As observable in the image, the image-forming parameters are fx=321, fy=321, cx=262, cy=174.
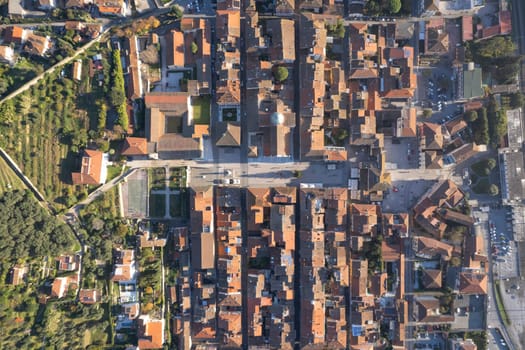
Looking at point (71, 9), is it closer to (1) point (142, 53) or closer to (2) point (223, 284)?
(1) point (142, 53)

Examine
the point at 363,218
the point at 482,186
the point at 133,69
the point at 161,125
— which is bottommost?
the point at 363,218

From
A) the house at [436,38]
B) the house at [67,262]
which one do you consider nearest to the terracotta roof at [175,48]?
the house at [67,262]

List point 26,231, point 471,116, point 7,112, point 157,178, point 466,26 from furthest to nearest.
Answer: point 157,178 < point 466,26 < point 471,116 < point 7,112 < point 26,231

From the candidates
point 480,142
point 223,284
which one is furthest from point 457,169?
point 223,284

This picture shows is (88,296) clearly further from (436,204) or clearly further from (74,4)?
(436,204)

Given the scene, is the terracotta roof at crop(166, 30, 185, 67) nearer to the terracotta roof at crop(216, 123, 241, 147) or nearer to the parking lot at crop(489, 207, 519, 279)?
the terracotta roof at crop(216, 123, 241, 147)

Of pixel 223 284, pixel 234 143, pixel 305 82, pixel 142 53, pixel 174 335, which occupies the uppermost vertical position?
pixel 142 53

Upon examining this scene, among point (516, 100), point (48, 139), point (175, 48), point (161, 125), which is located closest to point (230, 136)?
point (161, 125)

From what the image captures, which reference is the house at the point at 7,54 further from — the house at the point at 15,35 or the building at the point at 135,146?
the building at the point at 135,146
